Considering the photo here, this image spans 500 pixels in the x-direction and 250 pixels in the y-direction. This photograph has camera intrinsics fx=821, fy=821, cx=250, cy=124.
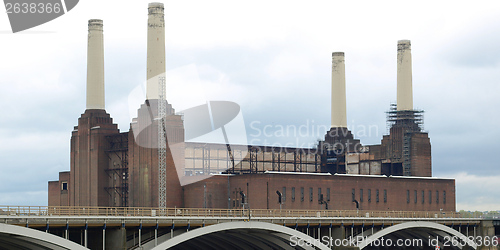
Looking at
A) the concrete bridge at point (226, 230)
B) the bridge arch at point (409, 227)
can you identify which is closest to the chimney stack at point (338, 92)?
the concrete bridge at point (226, 230)

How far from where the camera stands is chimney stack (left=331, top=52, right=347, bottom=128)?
144m

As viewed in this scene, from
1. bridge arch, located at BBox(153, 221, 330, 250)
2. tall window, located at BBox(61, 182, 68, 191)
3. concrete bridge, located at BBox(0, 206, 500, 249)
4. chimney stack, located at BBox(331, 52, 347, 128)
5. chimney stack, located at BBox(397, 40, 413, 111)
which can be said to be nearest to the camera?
concrete bridge, located at BBox(0, 206, 500, 249)

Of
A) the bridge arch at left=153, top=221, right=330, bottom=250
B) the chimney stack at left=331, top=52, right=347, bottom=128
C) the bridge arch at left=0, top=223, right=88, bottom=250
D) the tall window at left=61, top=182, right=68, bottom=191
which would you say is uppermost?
the chimney stack at left=331, top=52, right=347, bottom=128

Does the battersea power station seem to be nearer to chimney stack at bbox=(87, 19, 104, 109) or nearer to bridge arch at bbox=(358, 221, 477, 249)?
chimney stack at bbox=(87, 19, 104, 109)

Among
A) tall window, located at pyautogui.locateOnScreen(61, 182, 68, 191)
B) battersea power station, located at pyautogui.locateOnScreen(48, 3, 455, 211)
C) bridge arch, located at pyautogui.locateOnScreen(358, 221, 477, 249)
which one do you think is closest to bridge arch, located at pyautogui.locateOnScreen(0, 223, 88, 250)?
bridge arch, located at pyautogui.locateOnScreen(358, 221, 477, 249)

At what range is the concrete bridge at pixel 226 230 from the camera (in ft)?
210

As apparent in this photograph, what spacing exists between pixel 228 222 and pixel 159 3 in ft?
142

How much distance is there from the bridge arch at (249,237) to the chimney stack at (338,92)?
2106 inches

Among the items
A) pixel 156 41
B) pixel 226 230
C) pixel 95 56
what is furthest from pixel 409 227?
pixel 95 56

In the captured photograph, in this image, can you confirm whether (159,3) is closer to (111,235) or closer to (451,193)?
(111,235)

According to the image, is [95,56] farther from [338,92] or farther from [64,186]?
[338,92]

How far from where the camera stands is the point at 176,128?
114375 mm

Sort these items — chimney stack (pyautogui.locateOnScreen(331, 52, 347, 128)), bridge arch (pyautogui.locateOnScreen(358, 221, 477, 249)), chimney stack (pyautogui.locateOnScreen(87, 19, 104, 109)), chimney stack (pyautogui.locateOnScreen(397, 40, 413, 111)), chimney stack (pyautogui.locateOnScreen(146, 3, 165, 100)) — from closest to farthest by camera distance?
1. bridge arch (pyautogui.locateOnScreen(358, 221, 477, 249))
2. chimney stack (pyautogui.locateOnScreen(146, 3, 165, 100))
3. chimney stack (pyautogui.locateOnScreen(87, 19, 104, 109))
4. chimney stack (pyautogui.locateOnScreen(397, 40, 413, 111))
5. chimney stack (pyautogui.locateOnScreen(331, 52, 347, 128))

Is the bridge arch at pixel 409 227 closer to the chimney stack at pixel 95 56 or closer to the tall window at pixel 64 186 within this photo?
the chimney stack at pixel 95 56
